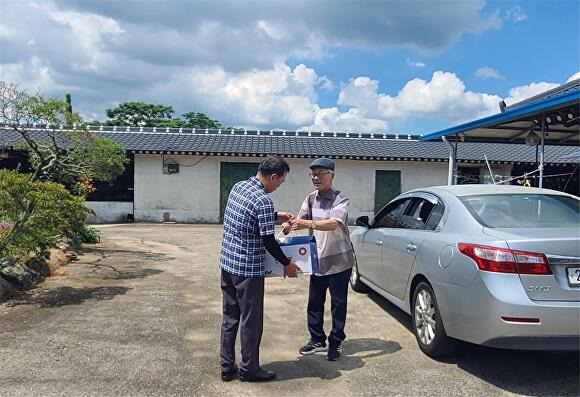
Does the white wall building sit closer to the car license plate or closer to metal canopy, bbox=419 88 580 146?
metal canopy, bbox=419 88 580 146

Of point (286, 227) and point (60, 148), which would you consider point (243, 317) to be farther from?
point (60, 148)

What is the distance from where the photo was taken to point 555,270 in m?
3.17

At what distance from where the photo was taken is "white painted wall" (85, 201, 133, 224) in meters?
16.7

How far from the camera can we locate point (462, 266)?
3422 millimetres

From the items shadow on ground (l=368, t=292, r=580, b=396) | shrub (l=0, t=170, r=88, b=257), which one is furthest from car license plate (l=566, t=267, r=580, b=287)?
shrub (l=0, t=170, r=88, b=257)

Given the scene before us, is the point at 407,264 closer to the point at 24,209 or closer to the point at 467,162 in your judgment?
the point at 24,209

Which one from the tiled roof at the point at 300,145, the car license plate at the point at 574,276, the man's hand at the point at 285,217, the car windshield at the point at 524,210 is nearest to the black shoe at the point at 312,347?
the man's hand at the point at 285,217

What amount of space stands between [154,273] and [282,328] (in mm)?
3358

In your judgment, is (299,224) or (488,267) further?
(299,224)

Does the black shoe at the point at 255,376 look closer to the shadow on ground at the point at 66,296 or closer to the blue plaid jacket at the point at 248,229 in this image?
the blue plaid jacket at the point at 248,229

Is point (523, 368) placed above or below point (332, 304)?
below

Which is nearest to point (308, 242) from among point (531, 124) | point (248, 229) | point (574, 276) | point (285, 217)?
point (285, 217)

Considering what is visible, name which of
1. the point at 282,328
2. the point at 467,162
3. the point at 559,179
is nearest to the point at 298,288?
the point at 282,328

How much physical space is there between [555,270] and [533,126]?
26.1 feet
